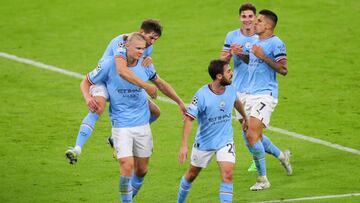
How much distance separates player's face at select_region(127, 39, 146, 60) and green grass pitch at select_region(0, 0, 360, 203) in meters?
2.81

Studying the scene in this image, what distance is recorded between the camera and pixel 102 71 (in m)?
15.7

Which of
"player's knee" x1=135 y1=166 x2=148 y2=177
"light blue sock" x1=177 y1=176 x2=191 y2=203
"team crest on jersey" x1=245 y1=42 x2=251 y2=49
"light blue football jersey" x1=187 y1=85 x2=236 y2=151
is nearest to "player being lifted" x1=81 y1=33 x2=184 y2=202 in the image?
"player's knee" x1=135 y1=166 x2=148 y2=177

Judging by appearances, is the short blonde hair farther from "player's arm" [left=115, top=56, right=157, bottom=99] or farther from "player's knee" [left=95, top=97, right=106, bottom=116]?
"player's knee" [left=95, top=97, right=106, bottom=116]

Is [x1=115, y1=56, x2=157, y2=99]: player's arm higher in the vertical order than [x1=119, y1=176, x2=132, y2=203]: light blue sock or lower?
higher

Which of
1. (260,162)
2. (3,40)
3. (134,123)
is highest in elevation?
(134,123)

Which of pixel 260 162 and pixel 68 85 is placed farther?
pixel 68 85

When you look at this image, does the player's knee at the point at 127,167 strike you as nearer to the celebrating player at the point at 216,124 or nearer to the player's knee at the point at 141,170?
the player's knee at the point at 141,170

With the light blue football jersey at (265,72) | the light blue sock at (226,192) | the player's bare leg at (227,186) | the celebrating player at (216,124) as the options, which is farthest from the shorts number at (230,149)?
the light blue football jersey at (265,72)

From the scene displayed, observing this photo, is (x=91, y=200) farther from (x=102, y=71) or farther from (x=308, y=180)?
(x=308, y=180)

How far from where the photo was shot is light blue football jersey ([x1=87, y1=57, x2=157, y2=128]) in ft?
51.3

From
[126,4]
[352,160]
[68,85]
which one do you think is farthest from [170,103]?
[126,4]

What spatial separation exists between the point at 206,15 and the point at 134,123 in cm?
1452

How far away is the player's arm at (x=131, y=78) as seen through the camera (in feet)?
50.1

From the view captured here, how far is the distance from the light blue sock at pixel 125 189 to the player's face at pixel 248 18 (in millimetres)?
4330
